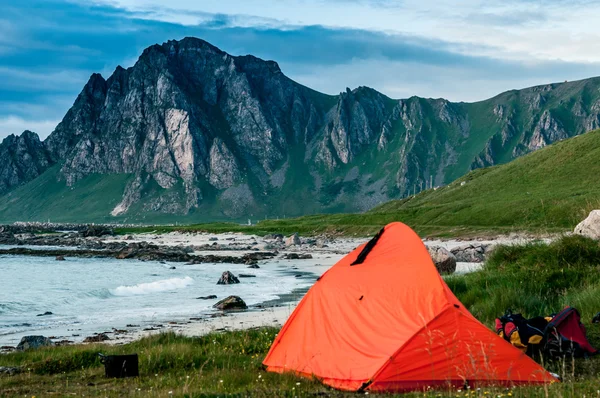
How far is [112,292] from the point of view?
34.0m

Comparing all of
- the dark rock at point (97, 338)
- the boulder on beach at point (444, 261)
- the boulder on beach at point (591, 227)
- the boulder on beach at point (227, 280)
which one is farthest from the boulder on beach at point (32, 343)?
the boulder on beach at point (227, 280)

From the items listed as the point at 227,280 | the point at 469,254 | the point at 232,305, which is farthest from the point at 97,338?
the point at 469,254

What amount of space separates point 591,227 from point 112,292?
85.7ft

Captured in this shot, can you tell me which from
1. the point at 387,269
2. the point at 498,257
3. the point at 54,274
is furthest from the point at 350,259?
the point at 54,274

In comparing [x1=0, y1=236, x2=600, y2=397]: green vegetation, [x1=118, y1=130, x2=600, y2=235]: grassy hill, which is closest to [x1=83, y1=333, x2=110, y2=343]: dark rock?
[x1=0, y1=236, x2=600, y2=397]: green vegetation

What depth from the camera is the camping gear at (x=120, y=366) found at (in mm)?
10672

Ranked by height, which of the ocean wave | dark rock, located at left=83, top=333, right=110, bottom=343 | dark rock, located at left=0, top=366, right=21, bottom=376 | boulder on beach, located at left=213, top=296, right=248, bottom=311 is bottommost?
the ocean wave

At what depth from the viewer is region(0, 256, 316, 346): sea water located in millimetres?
22625

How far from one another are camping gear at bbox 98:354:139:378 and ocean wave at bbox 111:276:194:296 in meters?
23.5

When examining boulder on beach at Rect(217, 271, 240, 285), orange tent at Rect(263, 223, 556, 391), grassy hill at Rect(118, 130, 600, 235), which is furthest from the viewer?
grassy hill at Rect(118, 130, 600, 235)

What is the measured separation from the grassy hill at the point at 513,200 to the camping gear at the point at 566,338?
40.1 metres

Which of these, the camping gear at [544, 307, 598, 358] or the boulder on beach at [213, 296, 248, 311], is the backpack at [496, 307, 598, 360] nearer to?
the camping gear at [544, 307, 598, 358]

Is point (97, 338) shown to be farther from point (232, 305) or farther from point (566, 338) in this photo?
point (566, 338)

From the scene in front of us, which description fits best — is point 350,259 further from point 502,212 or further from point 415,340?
point 502,212
